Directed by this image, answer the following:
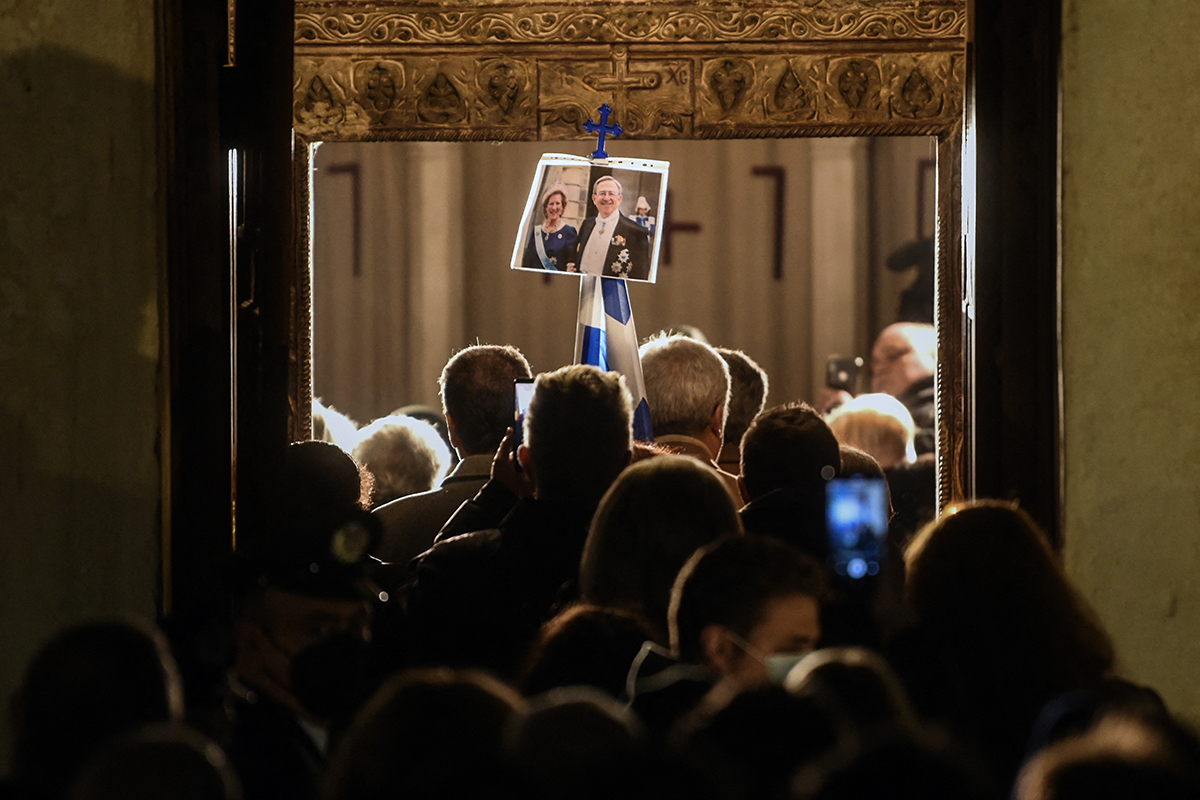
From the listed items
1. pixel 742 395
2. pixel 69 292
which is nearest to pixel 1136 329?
pixel 742 395

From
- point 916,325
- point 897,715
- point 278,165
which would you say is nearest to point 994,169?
point 278,165

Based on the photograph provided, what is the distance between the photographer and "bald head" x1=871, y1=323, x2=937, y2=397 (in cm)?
678

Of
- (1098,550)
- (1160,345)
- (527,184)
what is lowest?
(1098,550)

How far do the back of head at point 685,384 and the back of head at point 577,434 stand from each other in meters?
0.98

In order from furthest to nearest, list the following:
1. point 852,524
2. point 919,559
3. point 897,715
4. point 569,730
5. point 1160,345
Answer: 1. point 852,524
2. point 1160,345
3. point 919,559
4. point 897,715
5. point 569,730

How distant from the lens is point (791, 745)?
103cm

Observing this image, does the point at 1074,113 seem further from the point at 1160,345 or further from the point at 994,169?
the point at 1160,345

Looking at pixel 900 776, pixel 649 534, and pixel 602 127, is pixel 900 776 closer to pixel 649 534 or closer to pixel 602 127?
pixel 649 534

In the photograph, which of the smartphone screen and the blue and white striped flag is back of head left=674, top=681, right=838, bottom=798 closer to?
the smartphone screen

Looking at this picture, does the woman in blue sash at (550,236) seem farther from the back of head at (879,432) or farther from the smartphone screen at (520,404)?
the back of head at (879,432)

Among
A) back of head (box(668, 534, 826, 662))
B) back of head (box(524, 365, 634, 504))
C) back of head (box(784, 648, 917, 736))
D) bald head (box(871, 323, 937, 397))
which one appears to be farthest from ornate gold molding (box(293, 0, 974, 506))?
back of head (box(784, 648, 917, 736))

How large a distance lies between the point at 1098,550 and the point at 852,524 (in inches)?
19.1

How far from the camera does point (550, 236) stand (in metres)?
4.03

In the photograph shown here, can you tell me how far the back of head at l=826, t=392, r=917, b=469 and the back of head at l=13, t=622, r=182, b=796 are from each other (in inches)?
154
